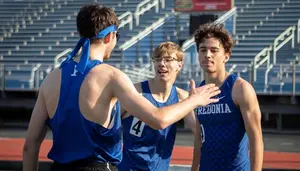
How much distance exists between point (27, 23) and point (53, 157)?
108 feet

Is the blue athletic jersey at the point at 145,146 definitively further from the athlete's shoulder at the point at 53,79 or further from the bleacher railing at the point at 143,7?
the bleacher railing at the point at 143,7

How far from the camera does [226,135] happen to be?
5.41 m

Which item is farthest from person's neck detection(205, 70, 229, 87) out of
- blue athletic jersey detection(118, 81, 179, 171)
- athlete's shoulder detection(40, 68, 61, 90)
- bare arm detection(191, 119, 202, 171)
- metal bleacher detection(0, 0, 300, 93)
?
metal bleacher detection(0, 0, 300, 93)

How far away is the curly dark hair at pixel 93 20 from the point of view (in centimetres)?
427

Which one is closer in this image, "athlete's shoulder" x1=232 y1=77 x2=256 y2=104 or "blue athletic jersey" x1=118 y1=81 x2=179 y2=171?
"athlete's shoulder" x1=232 y1=77 x2=256 y2=104

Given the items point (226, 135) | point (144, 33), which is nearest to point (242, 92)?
point (226, 135)

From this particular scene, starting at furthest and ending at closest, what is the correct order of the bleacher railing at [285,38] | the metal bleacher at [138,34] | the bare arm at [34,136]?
the bleacher railing at [285,38], the metal bleacher at [138,34], the bare arm at [34,136]

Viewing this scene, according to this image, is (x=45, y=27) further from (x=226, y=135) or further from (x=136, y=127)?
(x=226, y=135)

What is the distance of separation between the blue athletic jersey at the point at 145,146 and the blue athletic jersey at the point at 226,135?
2.50ft

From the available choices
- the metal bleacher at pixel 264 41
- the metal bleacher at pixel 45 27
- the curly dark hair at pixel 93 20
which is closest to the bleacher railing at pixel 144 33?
the metal bleacher at pixel 45 27

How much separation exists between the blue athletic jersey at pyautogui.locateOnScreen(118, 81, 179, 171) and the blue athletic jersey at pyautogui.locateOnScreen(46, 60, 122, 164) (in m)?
1.86

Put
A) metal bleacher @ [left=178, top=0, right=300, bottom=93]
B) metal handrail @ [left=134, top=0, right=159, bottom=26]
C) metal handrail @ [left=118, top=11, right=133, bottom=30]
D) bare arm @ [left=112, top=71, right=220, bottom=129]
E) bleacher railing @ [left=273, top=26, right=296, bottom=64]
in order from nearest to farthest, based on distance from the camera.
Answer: bare arm @ [left=112, top=71, right=220, bottom=129] → metal bleacher @ [left=178, top=0, right=300, bottom=93] → bleacher railing @ [left=273, top=26, right=296, bottom=64] → metal handrail @ [left=118, top=11, right=133, bottom=30] → metal handrail @ [left=134, top=0, right=159, bottom=26]

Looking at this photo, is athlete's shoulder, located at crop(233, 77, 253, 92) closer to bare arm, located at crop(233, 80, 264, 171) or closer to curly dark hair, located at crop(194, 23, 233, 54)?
bare arm, located at crop(233, 80, 264, 171)

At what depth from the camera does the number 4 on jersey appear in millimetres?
Answer: 6199
